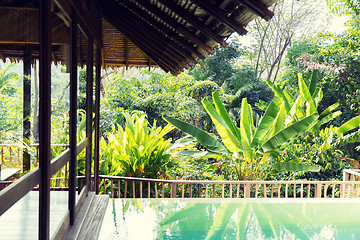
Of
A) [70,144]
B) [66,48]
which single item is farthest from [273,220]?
[66,48]

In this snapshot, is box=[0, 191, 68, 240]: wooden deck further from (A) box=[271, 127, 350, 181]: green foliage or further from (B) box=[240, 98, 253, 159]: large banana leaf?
(A) box=[271, 127, 350, 181]: green foliage

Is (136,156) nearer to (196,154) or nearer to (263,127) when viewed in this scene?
(196,154)

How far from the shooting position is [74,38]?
2.51 metres

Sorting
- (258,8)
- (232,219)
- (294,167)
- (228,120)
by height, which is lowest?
(232,219)

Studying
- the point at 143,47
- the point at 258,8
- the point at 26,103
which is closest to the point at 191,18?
the point at 258,8

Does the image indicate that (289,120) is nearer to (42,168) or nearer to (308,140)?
(308,140)

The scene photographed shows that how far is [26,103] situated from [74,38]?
1.25 meters

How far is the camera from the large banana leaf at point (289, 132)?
604cm

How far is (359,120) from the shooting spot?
25.0 ft

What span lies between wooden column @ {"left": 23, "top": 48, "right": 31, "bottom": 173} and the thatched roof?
0.16 feet

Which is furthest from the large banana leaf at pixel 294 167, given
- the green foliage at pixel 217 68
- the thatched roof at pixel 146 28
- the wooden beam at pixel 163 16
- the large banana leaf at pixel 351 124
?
the green foliage at pixel 217 68

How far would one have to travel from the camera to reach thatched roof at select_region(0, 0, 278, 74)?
129 cm

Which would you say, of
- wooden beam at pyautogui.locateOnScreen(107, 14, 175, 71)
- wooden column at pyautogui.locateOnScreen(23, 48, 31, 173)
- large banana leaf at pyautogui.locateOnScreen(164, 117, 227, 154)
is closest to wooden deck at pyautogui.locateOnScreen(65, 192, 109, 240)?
wooden column at pyautogui.locateOnScreen(23, 48, 31, 173)

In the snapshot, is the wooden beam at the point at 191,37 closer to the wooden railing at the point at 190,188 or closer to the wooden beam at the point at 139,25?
the wooden beam at the point at 139,25
